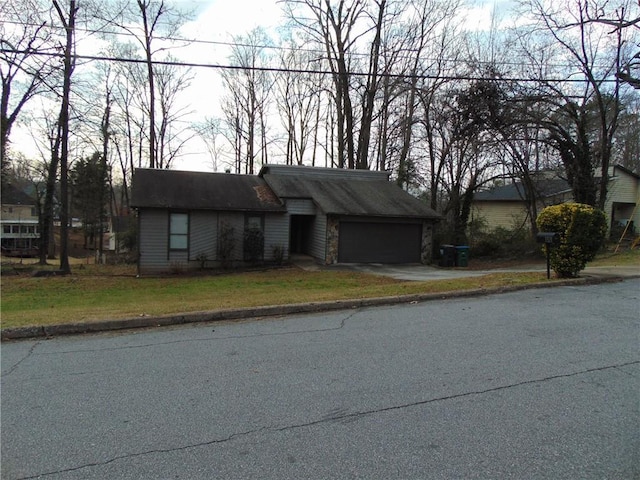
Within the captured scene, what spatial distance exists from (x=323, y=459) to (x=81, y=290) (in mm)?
13834

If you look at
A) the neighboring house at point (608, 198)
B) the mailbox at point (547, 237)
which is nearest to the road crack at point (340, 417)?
the mailbox at point (547, 237)

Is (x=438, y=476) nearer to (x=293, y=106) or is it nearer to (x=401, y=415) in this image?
(x=401, y=415)

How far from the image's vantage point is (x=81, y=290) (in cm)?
1441

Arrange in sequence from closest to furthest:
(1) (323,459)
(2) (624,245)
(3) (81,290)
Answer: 1. (1) (323,459)
2. (3) (81,290)
3. (2) (624,245)

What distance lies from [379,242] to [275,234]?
15.7 ft

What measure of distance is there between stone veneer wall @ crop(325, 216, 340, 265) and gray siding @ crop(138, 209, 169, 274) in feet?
22.6

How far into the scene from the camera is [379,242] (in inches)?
794

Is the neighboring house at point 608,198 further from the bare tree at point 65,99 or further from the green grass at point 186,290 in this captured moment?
the bare tree at point 65,99

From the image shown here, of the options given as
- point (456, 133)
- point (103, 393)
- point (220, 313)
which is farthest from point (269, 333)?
point (456, 133)

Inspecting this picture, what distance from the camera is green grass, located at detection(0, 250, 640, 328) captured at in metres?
8.27

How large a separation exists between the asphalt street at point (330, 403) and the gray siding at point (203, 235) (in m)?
12.8

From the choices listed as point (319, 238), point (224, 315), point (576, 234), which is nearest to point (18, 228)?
point (319, 238)

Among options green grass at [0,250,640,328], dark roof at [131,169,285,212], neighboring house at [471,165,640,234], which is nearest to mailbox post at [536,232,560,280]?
green grass at [0,250,640,328]

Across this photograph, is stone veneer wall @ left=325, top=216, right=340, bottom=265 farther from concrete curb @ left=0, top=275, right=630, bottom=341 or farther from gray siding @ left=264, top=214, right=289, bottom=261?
concrete curb @ left=0, top=275, right=630, bottom=341
